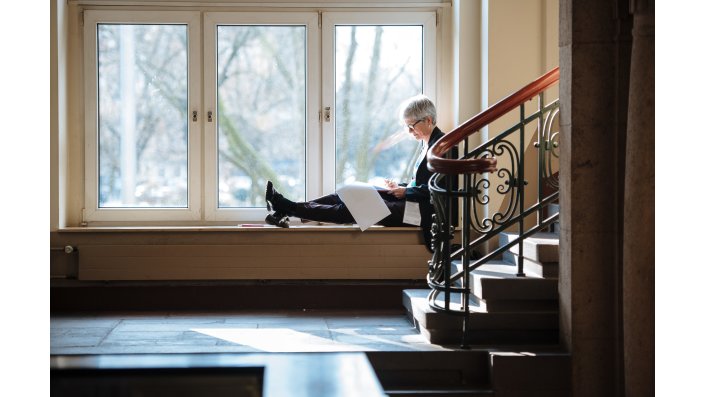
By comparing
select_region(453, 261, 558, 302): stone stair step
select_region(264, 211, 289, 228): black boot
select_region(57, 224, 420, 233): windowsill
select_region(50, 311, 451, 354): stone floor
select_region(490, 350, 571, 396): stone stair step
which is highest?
select_region(264, 211, 289, 228): black boot

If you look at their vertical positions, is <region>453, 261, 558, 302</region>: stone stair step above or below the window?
below

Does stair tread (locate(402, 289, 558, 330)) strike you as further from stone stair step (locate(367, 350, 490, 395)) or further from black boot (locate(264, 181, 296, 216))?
black boot (locate(264, 181, 296, 216))

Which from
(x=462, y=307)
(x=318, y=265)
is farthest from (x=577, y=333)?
(x=318, y=265)

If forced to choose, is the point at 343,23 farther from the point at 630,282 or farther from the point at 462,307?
the point at 630,282

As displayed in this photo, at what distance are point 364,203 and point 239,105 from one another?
54.2 inches

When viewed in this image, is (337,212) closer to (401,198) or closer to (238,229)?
(401,198)

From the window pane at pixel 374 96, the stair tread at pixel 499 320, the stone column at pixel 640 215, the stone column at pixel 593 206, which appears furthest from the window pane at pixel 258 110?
the stone column at pixel 640 215

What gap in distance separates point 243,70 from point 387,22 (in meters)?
1.23

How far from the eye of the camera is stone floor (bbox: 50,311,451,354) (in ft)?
16.2

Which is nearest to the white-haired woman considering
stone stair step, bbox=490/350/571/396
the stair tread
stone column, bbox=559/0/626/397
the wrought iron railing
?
the wrought iron railing

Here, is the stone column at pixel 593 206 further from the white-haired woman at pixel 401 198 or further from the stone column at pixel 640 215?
the white-haired woman at pixel 401 198

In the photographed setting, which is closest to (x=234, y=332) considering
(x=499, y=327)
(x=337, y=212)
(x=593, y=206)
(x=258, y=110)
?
(x=337, y=212)

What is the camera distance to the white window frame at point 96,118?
6906mm

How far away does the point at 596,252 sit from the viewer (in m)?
4.62
